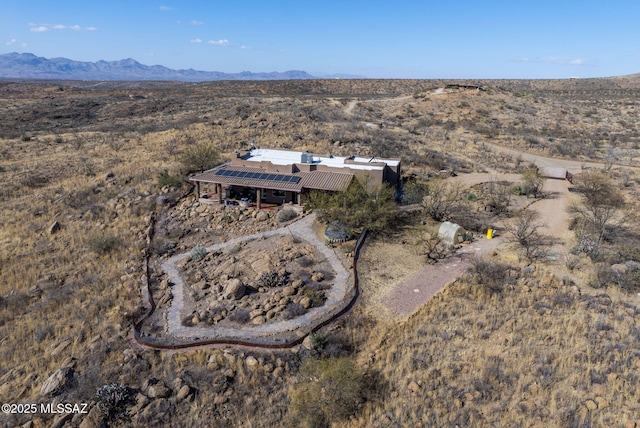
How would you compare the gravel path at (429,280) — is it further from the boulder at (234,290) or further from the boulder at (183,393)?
the boulder at (183,393)

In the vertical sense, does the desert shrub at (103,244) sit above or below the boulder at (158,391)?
above

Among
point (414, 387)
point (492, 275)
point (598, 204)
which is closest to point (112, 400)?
point (414, 387)

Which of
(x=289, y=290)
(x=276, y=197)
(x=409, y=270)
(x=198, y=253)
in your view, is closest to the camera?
(x=289, y=290)

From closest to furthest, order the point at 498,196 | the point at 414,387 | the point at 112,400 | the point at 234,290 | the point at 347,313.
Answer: the point at 112,400 < the point at 414,387 < the point at 347,313 < the point at 234,290 < the point at 498,196

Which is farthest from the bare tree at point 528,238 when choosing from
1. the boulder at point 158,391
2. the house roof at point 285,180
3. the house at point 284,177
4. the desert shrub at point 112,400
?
the desert shrub at point 112,400

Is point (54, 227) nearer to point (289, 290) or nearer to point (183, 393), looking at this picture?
point (289, 290)

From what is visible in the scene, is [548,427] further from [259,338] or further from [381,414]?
[259,338]
